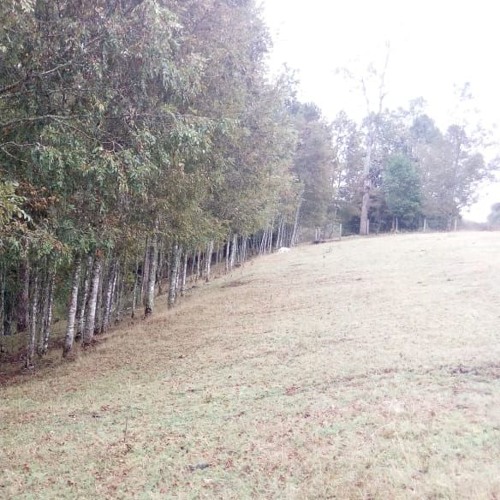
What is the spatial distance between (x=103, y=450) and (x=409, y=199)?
39.2m

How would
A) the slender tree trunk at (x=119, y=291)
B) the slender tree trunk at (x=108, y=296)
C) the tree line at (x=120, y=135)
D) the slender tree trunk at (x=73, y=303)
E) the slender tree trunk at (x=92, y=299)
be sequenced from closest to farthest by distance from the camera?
the tree line at (x=120, y=135), the slender tree trunk at (x=73, y=303), the slender tree trunk at (x=92, y=299), the slender tree trunk at (x=108, y=296), the slender tree trunk at (x=119, y=291)

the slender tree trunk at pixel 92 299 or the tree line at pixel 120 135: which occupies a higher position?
the tree line at pixel 120 135

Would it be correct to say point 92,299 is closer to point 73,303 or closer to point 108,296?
point 73,303

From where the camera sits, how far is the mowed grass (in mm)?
4746

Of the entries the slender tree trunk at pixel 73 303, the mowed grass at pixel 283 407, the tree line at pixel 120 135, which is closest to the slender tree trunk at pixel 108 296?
the tree line at pixel 120 135

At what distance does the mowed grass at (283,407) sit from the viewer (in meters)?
4.75

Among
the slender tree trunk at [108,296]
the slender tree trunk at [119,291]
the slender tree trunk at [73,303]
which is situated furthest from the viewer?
the slender tree trunk at [119,291]

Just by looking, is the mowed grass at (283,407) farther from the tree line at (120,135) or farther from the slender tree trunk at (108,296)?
the tree line at (120,135)

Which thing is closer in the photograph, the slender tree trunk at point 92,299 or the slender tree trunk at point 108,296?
the slender tree trunk at point 92,299

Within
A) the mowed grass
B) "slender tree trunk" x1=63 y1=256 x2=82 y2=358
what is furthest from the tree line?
the mowed grass

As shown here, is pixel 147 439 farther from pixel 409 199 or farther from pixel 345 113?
pixel 345 113

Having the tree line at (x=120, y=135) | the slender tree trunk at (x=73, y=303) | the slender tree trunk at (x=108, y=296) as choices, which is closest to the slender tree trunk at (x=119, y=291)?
the tree line at (x=120, y=135)

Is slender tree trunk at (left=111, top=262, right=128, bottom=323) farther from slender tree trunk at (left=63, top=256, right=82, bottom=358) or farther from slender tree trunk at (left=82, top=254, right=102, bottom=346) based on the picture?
slender tree trunk at (left=63, top=256, right=82, bottom=358)

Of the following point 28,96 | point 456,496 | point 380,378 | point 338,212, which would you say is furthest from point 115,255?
point 338,212
